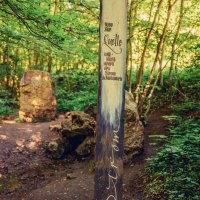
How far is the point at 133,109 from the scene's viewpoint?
8.45 metres

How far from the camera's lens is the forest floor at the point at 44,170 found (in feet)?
20.9

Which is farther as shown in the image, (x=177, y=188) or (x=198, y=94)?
(x=198, y=94)

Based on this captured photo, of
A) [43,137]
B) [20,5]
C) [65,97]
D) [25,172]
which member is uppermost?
[20,5]

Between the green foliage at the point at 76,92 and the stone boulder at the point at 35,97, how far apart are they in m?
0.75

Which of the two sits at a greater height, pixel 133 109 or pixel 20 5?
pixel 20 5

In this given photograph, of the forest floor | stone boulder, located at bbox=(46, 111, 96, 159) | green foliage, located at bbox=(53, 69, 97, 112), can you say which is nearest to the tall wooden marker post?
the forest floor

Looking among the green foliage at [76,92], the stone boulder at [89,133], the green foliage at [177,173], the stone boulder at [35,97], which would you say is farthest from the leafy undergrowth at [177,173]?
the stone boulder at [35,97]

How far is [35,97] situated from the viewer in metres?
13.2

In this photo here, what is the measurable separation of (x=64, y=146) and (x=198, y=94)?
5763 millimetres

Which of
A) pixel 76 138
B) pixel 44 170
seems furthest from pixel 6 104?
pixel 44 170

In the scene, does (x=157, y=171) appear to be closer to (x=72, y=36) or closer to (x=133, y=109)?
(x=133, y=109)

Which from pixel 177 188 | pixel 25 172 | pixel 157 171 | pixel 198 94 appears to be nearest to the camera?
pixel 177 188

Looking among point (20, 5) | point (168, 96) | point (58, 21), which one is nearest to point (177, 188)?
point (58, 21)

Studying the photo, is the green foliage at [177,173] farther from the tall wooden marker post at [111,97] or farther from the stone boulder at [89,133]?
the tall wooden marker post at [111,97]
